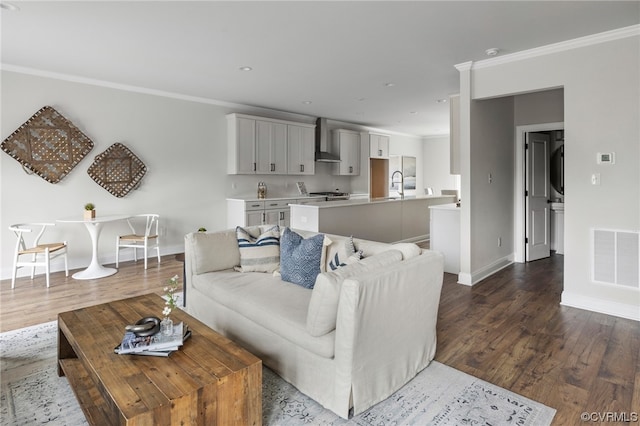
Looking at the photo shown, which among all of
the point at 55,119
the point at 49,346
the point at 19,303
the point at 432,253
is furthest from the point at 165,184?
the point at 432,253

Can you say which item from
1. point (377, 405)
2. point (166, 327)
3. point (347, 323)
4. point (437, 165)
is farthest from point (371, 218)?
point (437, 165)

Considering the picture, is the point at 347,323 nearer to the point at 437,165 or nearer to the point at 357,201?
the point at 357,201

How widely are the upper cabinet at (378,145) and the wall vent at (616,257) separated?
5.91 m

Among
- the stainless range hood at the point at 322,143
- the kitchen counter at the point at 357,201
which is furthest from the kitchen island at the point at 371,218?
the stainless range hood at the point at 322,143

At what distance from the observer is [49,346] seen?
8.77ft

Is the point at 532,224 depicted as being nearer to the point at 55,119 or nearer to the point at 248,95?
the point at 248,95

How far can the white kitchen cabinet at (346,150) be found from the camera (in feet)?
26.5

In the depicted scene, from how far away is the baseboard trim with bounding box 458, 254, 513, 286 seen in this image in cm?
423

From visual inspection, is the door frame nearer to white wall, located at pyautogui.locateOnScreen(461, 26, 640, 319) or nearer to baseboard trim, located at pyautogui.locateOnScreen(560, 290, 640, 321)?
white wall, located at pyautogui.locateOnScreen(461, 26, 640, 319)

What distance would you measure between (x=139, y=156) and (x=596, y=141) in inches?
221

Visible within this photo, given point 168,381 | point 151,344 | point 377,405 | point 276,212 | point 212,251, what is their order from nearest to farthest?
point 168,381 < point 151,344 < point 377,405 < point 212,251 < point 276,212

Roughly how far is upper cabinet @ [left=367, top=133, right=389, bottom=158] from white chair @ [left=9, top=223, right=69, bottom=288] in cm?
649

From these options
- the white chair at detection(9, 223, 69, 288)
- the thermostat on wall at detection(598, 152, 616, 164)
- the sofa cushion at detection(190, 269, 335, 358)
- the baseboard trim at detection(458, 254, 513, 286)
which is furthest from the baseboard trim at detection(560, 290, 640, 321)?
the white chair at detection(9, 223, 69, 288)

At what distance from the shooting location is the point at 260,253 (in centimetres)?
305
